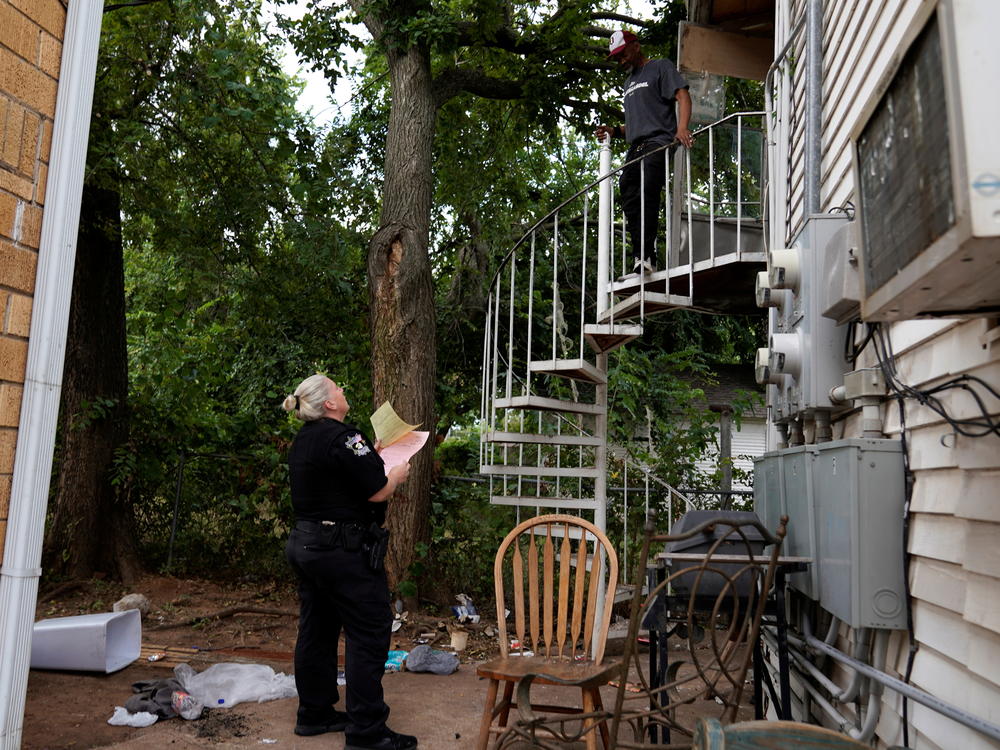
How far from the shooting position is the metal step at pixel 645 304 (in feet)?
20.5

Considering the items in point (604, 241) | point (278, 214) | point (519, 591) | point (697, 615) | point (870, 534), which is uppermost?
point (278, 214)

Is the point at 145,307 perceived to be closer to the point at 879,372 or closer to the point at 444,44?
the point at 444,44

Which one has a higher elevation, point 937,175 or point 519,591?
point 937,175

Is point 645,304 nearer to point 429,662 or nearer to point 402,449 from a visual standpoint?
point 402,449

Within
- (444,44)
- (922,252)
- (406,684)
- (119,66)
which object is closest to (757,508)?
(406,684)

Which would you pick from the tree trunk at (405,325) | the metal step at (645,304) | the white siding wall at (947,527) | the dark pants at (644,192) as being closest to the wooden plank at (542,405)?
the metal step at (645,304)

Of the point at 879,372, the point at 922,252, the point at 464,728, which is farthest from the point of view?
the point at 464,728

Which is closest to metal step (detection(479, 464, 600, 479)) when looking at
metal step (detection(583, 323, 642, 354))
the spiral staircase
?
the spiral staircase

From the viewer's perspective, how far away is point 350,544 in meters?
3.95

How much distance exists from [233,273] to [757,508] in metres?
5.91

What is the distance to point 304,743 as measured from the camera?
413 centimetres

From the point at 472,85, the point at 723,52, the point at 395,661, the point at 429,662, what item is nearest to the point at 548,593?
the point at 429,662

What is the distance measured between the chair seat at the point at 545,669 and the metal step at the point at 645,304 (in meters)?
A: 2.98

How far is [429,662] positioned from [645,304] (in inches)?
114
